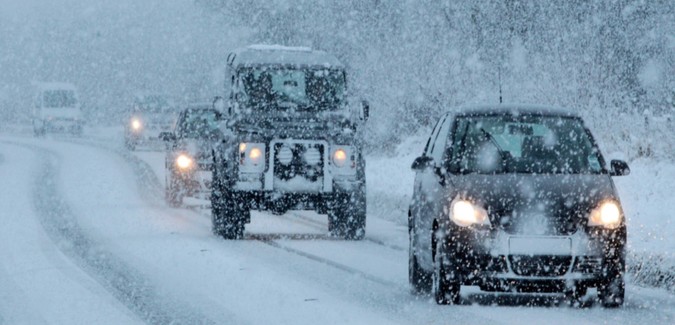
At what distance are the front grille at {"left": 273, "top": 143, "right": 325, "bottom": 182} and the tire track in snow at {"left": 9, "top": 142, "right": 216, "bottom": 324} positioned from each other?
7.89 feet

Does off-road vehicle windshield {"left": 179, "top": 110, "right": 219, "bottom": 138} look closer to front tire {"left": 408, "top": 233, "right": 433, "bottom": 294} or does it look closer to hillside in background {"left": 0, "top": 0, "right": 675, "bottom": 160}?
hillside in background {"left": 0, "top": 0, "right": 675, "bottom": 160}

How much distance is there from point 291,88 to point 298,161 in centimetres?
146

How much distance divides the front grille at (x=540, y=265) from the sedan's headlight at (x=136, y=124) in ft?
114

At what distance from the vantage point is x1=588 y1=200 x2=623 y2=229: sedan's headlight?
10.3 meters

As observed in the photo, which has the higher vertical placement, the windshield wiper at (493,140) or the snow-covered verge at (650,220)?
the windshield wiper at (493,140)

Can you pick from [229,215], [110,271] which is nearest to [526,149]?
[110,271]

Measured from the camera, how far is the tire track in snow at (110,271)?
1020 centimetres

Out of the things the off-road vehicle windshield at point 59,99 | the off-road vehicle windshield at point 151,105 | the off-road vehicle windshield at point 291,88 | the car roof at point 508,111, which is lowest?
the car roof at point 508,111

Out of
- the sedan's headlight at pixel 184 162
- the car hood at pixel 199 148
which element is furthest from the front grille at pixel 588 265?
the sedan's headlight at pixel 184 162

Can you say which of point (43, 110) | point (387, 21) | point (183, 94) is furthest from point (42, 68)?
point (387, 21)

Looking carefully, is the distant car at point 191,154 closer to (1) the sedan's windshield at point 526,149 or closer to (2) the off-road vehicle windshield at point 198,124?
(2) the off-road vehicle windshield at point 198,124

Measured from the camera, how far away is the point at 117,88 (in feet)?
304

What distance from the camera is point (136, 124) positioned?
44.1m

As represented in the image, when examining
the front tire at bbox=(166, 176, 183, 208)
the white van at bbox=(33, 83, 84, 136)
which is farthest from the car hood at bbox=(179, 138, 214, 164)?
the white van at bbox=(33, 83, 84, 136)
